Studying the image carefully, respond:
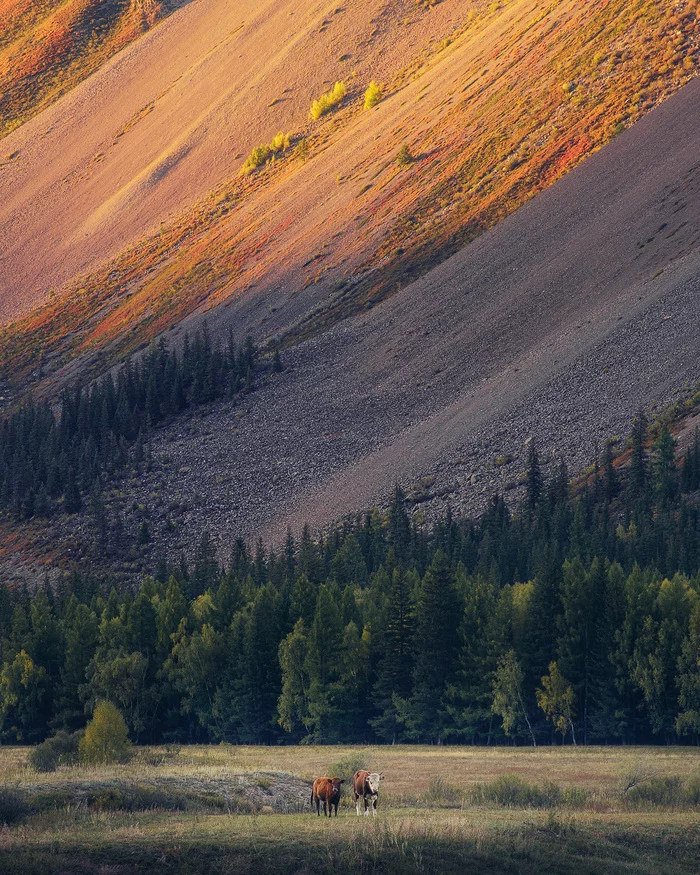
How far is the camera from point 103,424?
170 m

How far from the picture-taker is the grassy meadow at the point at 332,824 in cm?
2520

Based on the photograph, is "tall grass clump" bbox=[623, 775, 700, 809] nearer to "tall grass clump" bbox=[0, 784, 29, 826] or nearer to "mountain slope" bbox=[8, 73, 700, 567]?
"tall grass clump" bbox=[0, 784, 29, 826]

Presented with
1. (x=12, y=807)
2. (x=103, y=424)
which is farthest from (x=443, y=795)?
(x=103, y=424)

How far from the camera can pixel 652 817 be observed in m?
32.0

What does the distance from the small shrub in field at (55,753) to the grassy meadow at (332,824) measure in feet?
2.12

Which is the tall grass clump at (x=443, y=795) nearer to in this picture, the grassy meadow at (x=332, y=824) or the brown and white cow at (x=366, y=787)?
the grassy meadow at (x=332, y=824)

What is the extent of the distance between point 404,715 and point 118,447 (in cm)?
10912

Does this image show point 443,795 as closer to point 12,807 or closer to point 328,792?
point 328,792

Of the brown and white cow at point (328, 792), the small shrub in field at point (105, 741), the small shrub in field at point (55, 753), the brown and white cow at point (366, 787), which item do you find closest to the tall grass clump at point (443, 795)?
the brown and white cow at point (366, 787)

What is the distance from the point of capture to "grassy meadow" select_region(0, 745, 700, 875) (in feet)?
82.7

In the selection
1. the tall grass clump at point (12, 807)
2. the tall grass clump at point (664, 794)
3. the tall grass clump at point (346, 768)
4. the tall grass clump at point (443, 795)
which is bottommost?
the tall grass clump at point (664, 794)

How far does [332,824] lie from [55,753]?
66.9 ft

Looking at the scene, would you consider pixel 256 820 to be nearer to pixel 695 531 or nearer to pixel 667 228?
pixel 695 531

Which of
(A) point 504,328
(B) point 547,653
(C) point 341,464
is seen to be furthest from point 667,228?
(B) point 547,653
